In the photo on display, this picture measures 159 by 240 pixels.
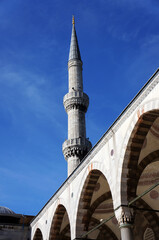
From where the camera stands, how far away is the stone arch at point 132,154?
10.6 meters

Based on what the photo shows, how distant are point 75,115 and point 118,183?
15.6 metres

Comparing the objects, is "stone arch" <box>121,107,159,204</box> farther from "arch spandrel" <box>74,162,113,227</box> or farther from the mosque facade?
"arch spandrel" <box>74,162,113,227</box>

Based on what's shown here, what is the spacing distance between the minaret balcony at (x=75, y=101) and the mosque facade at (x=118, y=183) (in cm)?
994

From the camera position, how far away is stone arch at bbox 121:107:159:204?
1057 cm

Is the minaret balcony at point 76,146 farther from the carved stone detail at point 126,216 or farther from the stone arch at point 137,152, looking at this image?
the carved stone detail at point 126,216

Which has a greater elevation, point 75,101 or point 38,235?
point 75,101

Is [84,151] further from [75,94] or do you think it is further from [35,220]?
[35,220]

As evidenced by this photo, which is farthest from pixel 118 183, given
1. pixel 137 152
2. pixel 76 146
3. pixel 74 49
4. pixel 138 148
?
pixel 74 49

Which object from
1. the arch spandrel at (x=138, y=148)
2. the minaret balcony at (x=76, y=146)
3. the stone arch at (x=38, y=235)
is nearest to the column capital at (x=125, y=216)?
the arch spandrel at (x=138, y=148)

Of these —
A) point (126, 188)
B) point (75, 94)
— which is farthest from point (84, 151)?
point (126, 188)

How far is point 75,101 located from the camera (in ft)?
87.6

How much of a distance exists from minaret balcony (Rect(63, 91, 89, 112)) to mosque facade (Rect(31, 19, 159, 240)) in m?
9.94

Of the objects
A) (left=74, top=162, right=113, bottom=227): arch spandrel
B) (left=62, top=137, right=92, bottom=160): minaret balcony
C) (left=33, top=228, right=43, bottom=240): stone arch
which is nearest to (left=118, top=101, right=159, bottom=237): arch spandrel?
(left=74, top=162, right=113, bottom=227): arch spandrel

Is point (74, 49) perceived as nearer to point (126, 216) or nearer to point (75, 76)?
point (75, 76)
